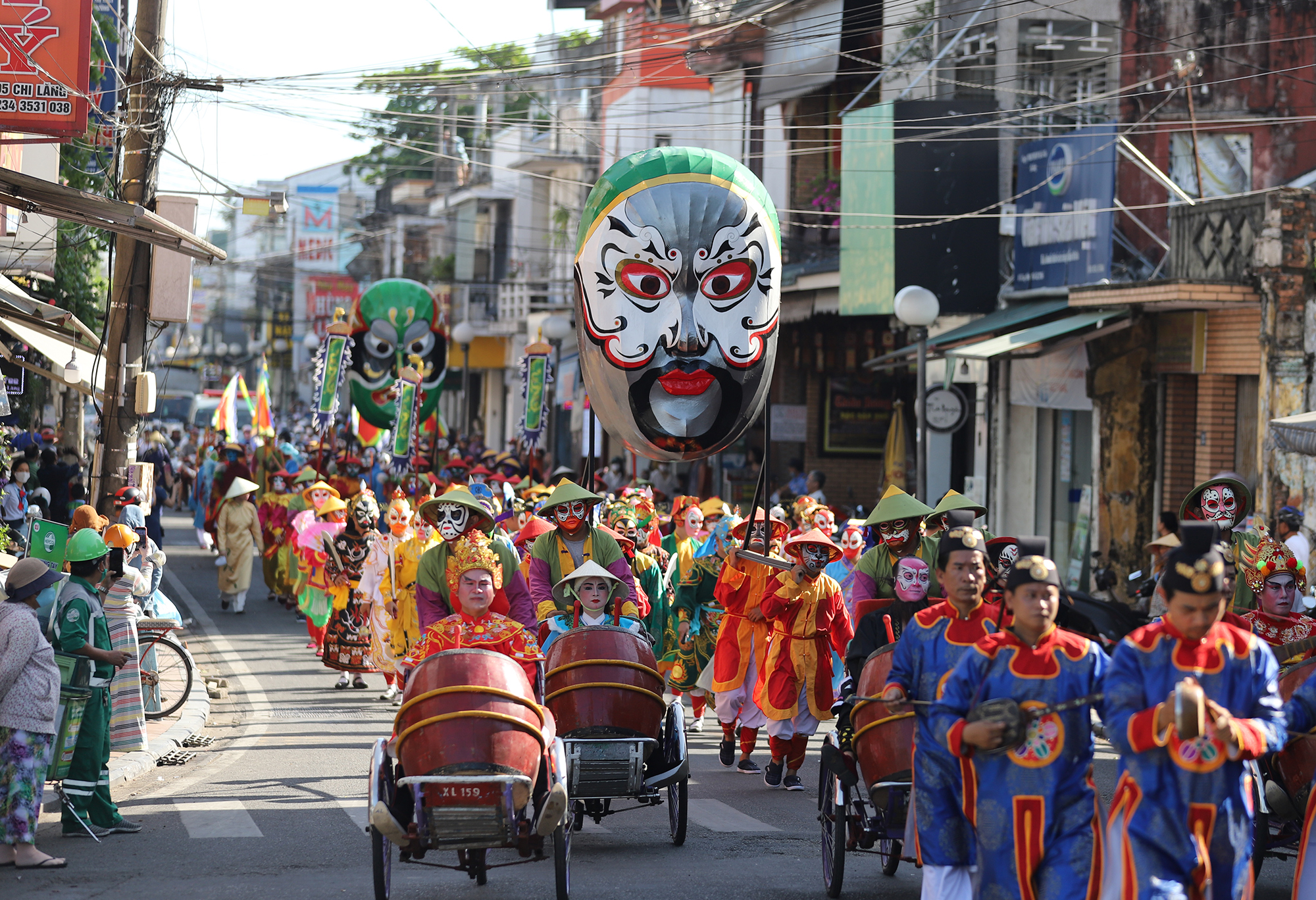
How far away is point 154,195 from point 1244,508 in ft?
33.3

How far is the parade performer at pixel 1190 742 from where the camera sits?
5391mm

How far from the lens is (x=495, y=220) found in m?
47.9

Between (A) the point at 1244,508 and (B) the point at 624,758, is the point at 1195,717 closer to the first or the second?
(B) the point at 624,758

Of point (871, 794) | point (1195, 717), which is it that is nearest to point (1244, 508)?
point (871, 794)

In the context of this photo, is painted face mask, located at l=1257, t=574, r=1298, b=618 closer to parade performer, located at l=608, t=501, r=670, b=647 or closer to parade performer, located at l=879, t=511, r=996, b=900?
parade performer, located at l=879, t=511, r=996, b=900

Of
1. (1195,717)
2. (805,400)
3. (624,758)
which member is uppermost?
(805,400)

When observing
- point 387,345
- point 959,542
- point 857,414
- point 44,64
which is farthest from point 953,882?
point 387,345

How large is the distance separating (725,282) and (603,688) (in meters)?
3.19

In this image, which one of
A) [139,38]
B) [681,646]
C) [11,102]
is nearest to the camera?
[681,646]

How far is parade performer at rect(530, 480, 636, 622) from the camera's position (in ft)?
34.2

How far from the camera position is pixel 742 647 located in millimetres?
10875

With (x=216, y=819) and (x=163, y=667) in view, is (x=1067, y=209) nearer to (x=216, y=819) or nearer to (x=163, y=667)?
(x=163, y=667)

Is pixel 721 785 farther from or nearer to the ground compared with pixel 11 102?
nearer to the ground

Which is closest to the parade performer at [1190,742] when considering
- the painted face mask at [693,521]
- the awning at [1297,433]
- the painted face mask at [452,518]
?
the painted face mask at [452,518]
